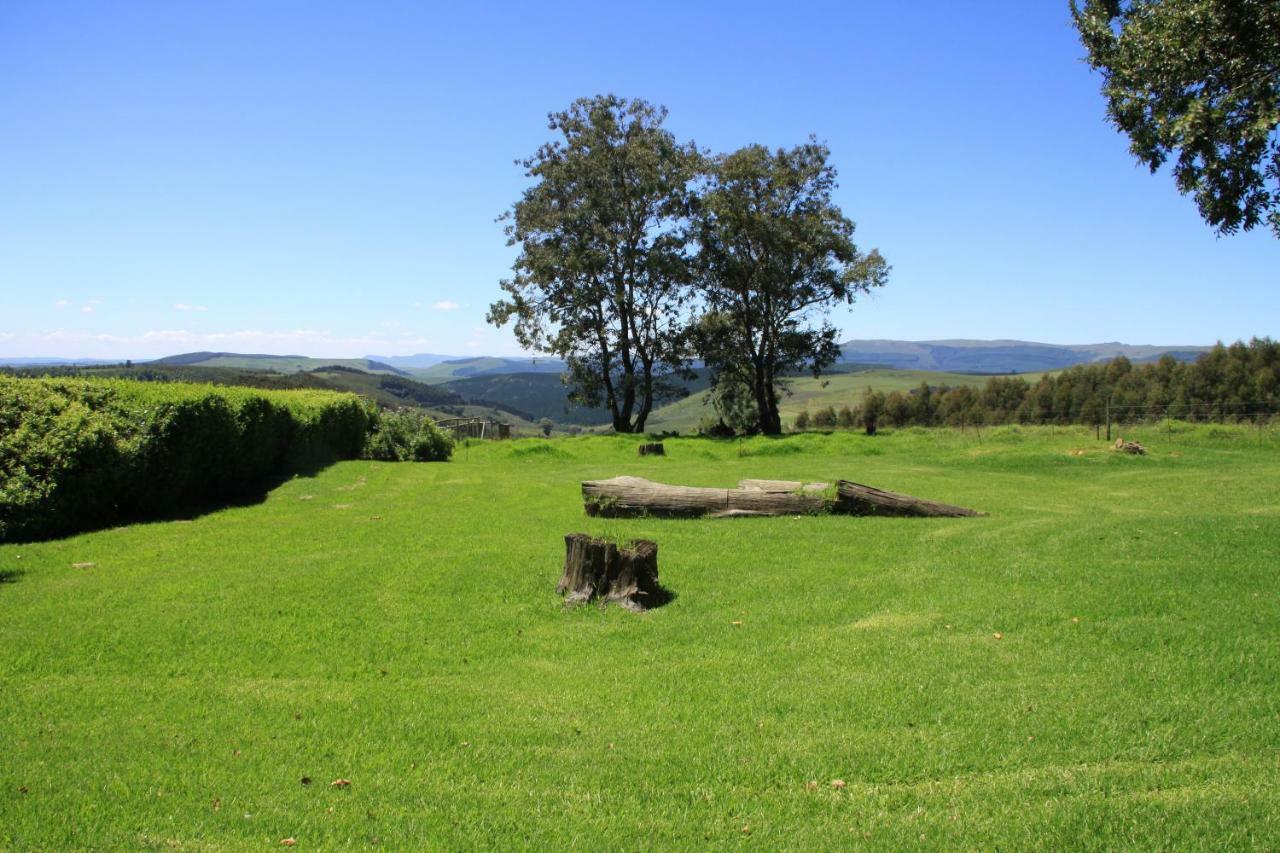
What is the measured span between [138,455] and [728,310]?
108 ft

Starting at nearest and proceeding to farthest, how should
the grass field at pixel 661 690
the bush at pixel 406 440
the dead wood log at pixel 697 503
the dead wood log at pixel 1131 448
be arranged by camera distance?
1. the grass field at pixel 661 690
2. the dead wood log at pixel 697 503
3. the dead wood log at pixel 1131 448
4. the bush at pixel 406 440

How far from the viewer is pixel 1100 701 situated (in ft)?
20.2

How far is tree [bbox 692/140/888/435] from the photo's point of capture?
1591 inches

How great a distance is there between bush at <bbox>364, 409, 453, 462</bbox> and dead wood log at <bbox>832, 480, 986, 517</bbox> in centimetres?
1675

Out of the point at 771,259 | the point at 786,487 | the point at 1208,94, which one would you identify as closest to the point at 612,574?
the point at 786,487

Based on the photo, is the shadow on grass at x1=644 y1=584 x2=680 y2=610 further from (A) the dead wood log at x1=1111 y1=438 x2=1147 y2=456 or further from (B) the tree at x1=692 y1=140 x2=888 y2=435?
(B) the tree at x1=692 y1=140 x2=888 y2=435

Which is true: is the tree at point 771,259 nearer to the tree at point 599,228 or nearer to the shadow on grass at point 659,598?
the tree at point 599,228

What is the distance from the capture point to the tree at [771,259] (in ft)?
133

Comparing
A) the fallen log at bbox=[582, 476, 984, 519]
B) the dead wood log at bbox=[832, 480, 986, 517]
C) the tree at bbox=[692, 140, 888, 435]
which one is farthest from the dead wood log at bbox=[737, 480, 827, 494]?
the tree at bbox=[692, 140, 888, 435]

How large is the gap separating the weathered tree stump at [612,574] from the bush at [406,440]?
18843 mm

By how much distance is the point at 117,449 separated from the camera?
14102 millimetres

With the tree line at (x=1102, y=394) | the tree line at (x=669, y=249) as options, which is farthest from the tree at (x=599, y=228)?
the tree line at (x=1102, y=394)

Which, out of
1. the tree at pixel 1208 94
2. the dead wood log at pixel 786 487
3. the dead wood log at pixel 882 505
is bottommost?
the dead wood log at pixel 882 505

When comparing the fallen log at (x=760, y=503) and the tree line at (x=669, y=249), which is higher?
the tree line at (x=669, y=249)
